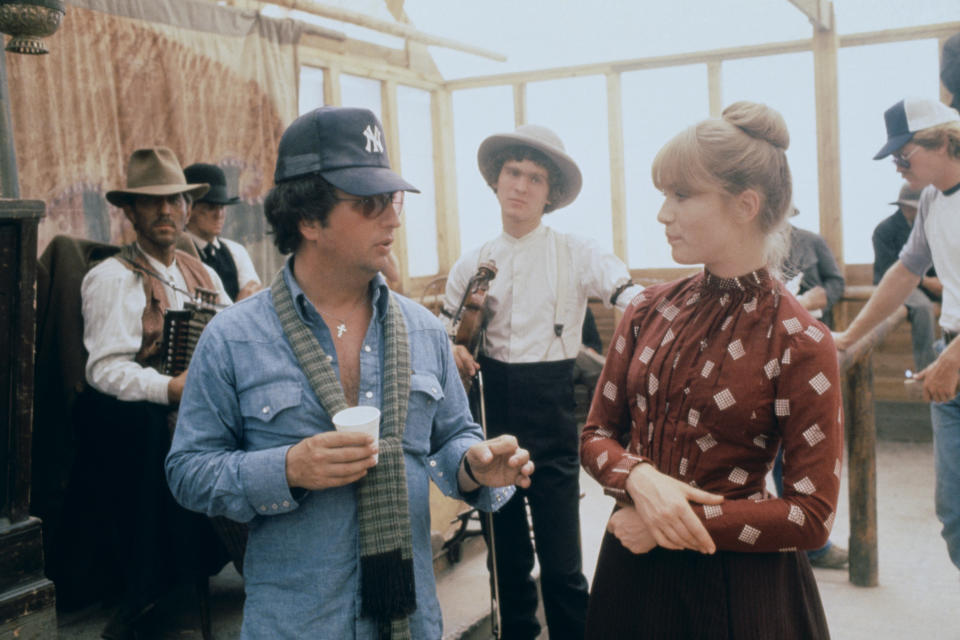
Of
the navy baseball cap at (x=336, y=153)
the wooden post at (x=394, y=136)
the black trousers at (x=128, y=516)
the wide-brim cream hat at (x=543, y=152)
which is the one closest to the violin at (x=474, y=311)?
the wide-brim cream hat at (x=543, y=152)

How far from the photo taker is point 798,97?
26.3 feet

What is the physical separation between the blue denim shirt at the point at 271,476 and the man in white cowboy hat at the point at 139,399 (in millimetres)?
1487

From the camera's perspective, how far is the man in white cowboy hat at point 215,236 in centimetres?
476

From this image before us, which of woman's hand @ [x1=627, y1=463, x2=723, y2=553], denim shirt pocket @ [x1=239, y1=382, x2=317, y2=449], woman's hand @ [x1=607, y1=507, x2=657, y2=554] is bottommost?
woman's hand @ [x1=607, y1=507, x2=657, y2=554]

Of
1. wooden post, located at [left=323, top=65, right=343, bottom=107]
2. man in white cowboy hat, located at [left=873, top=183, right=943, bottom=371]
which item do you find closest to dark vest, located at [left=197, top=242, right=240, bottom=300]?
wooden post, located at [left=323, top=65, right=343, bottom=107]

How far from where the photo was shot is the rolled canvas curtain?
15.5 feet

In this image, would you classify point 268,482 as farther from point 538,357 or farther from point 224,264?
point 224,264

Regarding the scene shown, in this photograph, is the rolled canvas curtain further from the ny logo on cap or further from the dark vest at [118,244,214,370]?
the ny logo on cap

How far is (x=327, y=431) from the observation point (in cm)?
174

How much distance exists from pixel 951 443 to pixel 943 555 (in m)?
1.72

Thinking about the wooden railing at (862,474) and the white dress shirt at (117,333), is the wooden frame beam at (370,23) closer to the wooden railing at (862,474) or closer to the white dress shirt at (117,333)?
the white dress shirt at (117,333)

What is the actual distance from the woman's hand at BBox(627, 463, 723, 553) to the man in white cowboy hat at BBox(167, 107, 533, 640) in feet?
0.87

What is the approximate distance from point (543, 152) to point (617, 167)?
587 centimetres

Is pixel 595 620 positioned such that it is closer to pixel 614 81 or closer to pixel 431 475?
pixel 431 475
